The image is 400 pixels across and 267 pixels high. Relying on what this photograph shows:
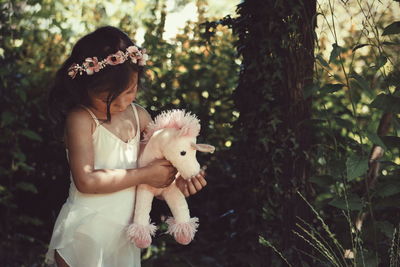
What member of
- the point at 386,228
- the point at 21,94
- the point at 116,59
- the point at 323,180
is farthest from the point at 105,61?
the point at 21,94

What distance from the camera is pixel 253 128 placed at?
111 inches

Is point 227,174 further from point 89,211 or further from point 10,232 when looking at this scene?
point 89,211

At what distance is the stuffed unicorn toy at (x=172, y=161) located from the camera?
219cm

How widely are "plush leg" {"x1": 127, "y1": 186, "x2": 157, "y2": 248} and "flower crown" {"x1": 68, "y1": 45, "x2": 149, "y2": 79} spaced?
0.50 metres

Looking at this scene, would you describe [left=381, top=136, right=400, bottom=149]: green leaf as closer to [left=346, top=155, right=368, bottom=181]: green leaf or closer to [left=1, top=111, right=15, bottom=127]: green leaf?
[left=346, top=155, right=368, bottom=181]: green leaf

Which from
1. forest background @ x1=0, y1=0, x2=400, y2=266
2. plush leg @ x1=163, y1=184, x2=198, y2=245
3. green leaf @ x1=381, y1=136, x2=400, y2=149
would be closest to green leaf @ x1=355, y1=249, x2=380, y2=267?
forest background @ x1=0, y1=0, x2=400, y2=266

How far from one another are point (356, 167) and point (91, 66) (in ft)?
3.65

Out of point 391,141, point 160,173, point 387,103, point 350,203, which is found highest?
point 387,103

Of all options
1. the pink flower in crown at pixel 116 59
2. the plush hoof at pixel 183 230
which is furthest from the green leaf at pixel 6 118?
the plush hoof at pixel 183 230

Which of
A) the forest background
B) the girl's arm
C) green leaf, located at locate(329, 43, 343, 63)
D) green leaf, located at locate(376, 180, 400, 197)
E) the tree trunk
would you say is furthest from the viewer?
the tree trunk

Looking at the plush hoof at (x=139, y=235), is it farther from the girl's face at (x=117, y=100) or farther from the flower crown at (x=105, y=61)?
the flower crown at (x=105, y=61)

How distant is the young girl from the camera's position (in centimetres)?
216

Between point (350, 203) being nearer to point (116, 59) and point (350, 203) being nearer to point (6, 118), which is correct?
point (116, 59)

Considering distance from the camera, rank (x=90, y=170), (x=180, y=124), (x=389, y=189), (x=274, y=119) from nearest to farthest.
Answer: (x=90, y=170) < (x=180, y=124) < (x=389, y=189) < (x=274, y=119)
